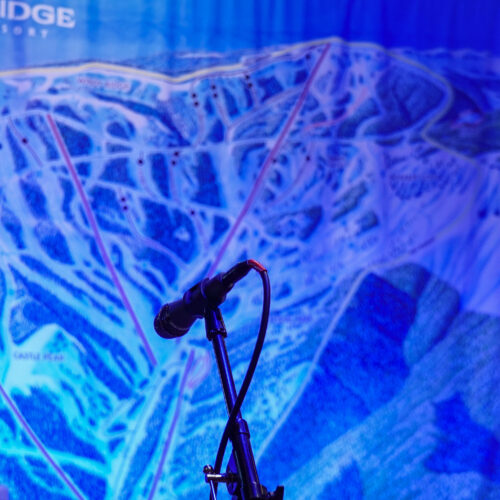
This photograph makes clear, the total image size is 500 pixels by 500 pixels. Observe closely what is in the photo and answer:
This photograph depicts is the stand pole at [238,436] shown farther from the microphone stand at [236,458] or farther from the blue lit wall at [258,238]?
the blue lit wall at [258,238]

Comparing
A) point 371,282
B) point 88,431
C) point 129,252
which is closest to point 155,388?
point 88,431

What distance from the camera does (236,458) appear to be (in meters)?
1.06

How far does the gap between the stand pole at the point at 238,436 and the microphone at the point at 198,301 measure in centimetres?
2

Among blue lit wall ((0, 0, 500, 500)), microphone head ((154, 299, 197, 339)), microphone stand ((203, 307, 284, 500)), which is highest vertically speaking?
blue lit wall ((0, 0, 500, 500))

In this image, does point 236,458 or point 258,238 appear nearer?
point 236,458

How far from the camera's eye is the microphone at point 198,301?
1.08 m

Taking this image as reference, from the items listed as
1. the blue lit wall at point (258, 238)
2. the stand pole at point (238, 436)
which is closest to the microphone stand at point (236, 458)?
the stand pole at point (238, 436)

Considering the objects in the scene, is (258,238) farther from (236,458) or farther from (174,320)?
(236,458)

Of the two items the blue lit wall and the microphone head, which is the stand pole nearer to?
the microphone head

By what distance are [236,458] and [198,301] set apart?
0.82 ft

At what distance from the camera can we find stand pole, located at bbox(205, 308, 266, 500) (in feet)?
3.34

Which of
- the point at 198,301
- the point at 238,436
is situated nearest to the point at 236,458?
the point at 238,436

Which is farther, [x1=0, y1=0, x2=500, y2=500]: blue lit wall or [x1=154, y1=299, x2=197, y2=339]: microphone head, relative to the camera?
[x1=0, y1=0, x2=500, y2=500]: blue lit wall

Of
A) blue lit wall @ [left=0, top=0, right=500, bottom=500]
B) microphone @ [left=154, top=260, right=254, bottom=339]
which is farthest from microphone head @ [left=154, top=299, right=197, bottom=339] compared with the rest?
blue lit wall @ [left=0, top=0, right=500, bottom=500]
